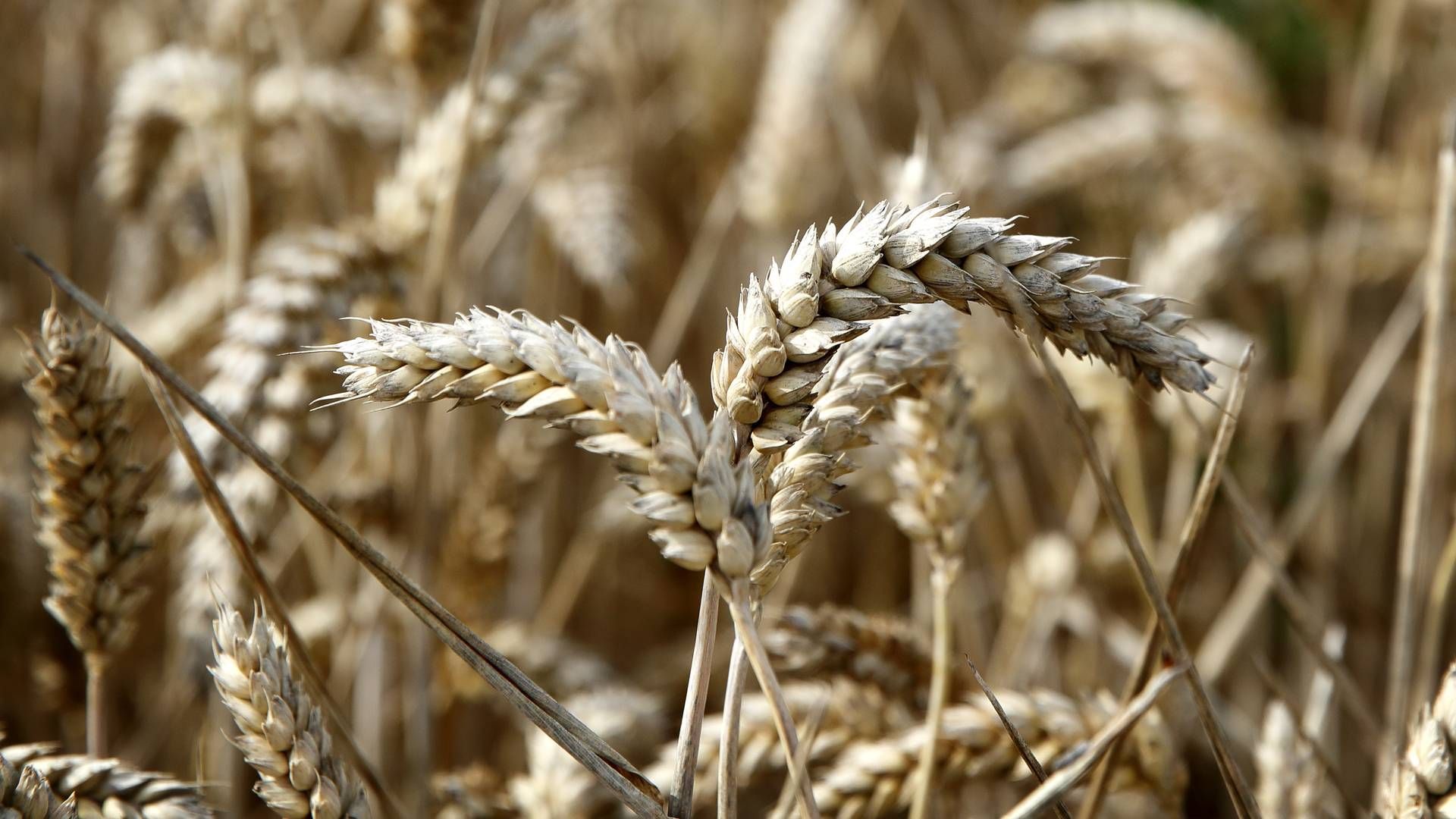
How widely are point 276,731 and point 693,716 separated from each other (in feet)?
0.81

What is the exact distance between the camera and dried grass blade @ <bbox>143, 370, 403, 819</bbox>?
2.15 feet

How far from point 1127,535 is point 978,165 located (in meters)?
1.29

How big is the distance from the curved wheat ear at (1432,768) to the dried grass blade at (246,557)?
0.65 metres

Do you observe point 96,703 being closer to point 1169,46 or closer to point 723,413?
point 723,413

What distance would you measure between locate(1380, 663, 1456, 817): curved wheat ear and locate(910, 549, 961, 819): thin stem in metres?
0.28

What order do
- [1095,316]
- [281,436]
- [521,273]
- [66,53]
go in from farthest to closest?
[66,53] → [521,273] → [281,436] → [1095,316]

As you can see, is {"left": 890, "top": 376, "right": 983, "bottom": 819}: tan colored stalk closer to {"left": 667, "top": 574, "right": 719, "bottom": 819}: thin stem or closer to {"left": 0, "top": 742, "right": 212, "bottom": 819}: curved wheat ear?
{"left": 667, "top": 574, "right": 719, "bottom": 819}: thin stem

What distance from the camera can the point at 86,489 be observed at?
29.0 inches

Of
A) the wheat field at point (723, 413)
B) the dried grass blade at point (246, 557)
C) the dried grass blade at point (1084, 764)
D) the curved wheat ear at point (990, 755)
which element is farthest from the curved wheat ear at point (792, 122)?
the dried grass blade at point (1084, 764)

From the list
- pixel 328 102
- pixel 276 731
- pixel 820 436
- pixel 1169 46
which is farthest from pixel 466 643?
pixel 1169 46

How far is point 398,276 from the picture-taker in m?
1.15

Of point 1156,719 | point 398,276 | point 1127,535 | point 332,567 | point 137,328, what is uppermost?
point 137,328

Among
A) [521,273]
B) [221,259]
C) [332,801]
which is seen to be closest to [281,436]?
[332,801]

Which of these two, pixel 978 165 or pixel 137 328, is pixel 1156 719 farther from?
pixel 137 328
